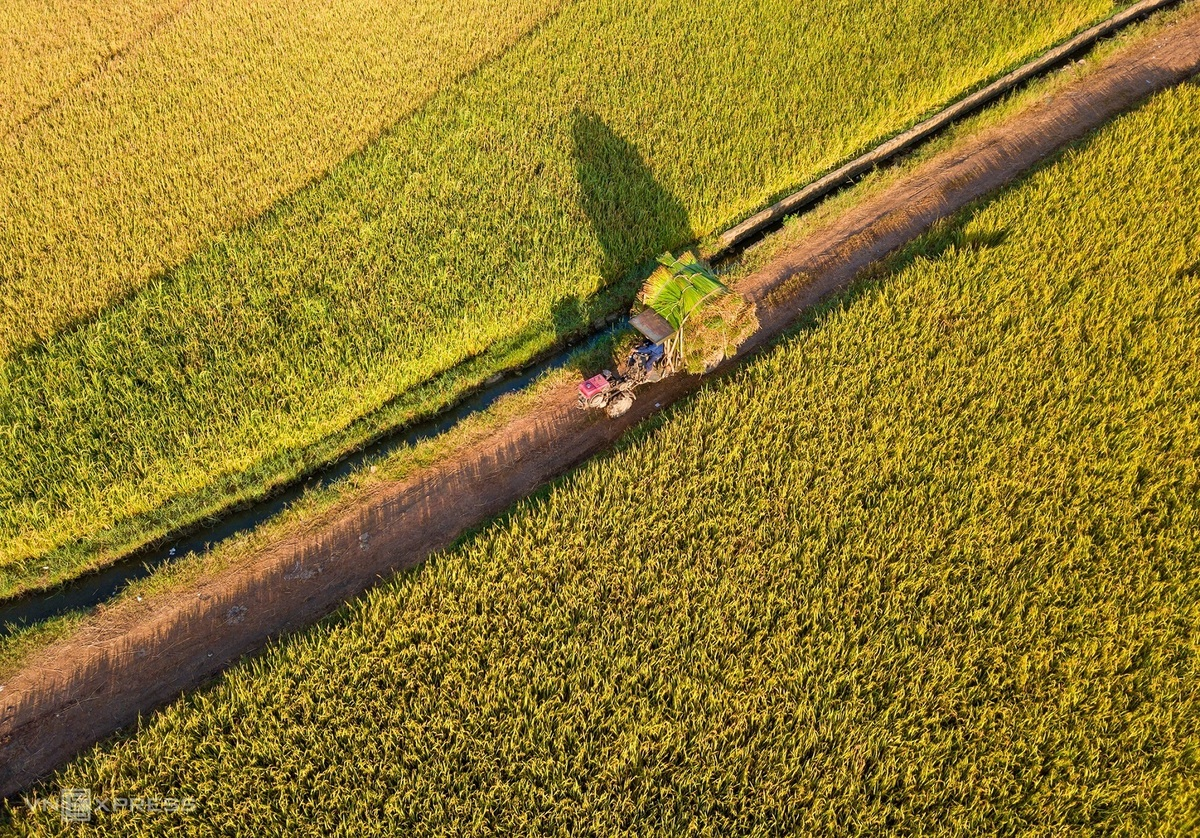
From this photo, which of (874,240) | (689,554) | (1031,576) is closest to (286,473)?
(689,554)

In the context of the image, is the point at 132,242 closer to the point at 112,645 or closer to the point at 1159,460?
the point at 112,645

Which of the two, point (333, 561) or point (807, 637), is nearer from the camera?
point (807, 637)

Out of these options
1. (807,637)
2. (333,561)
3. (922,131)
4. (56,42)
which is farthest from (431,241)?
(56,42)

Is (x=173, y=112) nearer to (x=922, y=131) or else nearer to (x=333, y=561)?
(x=333, y=561)

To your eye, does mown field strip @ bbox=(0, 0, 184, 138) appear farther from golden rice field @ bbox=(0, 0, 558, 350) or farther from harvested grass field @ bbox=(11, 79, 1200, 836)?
harvested grass field @ bbox=(11, 79, 1200, 836)

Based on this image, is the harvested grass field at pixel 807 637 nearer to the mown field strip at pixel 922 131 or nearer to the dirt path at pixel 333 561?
the dirt path at pixel 333 561
